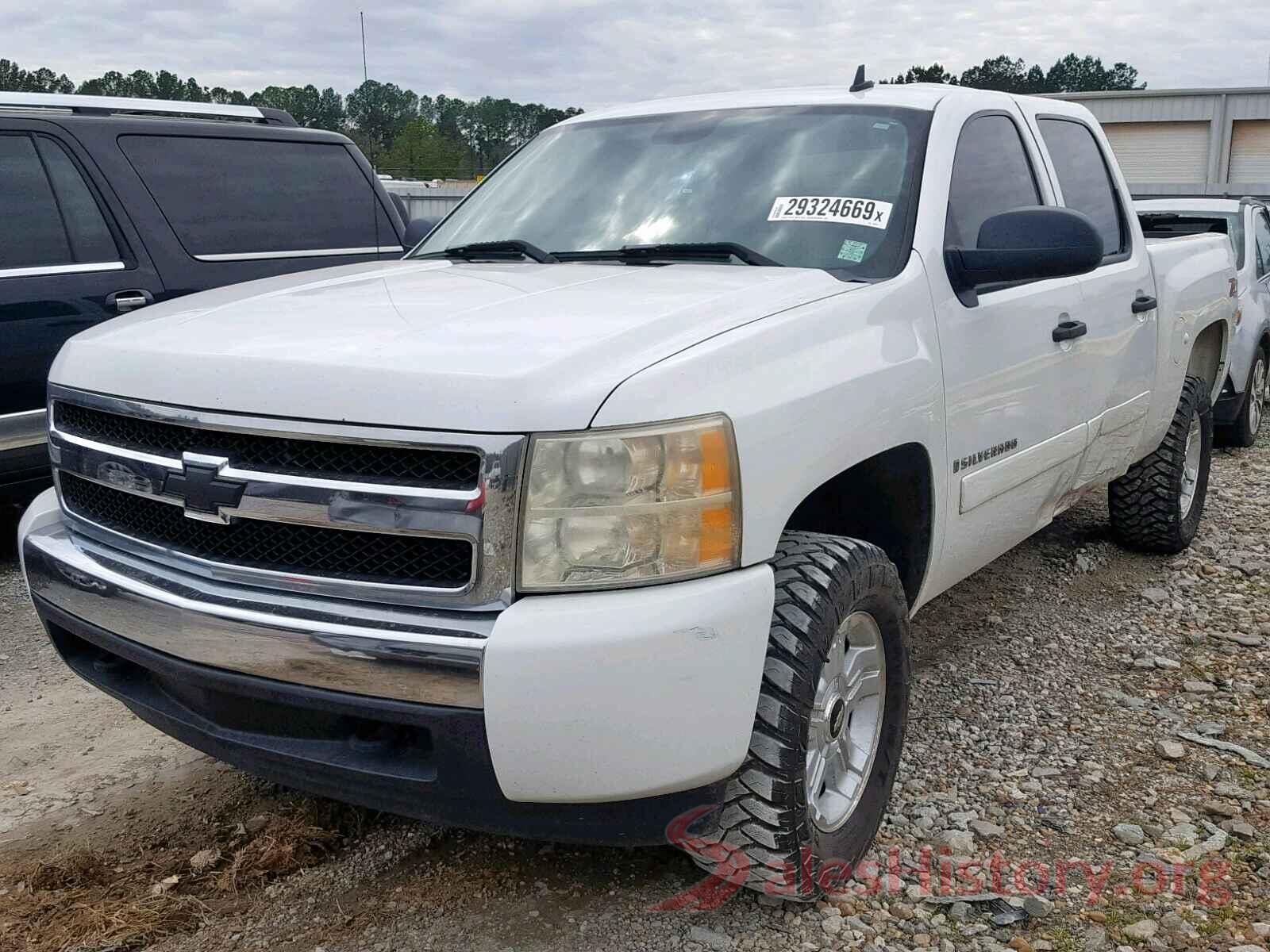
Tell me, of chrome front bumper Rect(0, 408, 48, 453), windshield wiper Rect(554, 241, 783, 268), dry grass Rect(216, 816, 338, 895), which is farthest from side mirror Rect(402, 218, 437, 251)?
dry grass Rect(216, 816, 338, 895)

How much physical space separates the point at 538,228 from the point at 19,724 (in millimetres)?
2145

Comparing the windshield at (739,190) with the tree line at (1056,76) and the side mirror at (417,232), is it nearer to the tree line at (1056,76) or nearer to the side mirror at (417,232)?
the side mirror at (417,232)

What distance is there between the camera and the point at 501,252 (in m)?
3.43

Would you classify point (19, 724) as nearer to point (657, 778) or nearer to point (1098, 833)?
point (657, 778)

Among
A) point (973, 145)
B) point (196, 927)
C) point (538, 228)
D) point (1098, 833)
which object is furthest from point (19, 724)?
point (973, 145)

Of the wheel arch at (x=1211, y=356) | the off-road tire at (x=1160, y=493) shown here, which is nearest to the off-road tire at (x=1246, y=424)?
the wheel arch at (x=1211, y=356)

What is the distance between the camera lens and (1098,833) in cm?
291

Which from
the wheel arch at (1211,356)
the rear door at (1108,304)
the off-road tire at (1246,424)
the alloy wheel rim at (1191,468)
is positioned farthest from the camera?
the off-road tire at (1246,424)

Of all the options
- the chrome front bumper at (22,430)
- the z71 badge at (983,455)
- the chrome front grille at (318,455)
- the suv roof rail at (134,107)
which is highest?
the suv roof rail at (134,107)

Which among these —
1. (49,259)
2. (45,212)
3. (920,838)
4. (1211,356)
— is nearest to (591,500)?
(920,838)

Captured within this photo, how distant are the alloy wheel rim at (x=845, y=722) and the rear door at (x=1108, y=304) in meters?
1.55

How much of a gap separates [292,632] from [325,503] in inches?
9.4

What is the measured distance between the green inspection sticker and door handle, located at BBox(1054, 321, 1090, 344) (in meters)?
0.83

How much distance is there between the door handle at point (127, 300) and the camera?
5.08 metres
